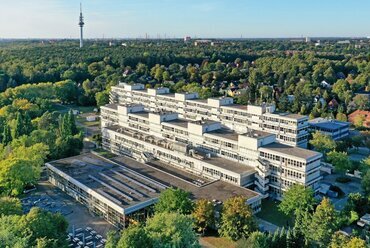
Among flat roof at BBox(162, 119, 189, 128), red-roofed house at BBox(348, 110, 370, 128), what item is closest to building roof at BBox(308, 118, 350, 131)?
red-roofed house at BBox(348, 110, 370, 128)

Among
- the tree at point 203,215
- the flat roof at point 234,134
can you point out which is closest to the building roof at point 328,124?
the flat roof at point 234,134

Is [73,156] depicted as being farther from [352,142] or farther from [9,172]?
[352,142]

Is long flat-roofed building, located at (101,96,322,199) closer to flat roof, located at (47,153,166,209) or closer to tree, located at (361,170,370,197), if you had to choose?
tree, located at (361,170,370,197)

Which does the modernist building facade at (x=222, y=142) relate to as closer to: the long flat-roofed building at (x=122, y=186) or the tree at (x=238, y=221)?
the long flat-roofed building at (x=122, y=186)

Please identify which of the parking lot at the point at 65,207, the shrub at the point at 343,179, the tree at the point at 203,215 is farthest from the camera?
the shrub at the point at 343,179

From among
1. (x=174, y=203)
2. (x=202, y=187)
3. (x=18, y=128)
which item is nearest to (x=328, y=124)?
(x=202, y=187)

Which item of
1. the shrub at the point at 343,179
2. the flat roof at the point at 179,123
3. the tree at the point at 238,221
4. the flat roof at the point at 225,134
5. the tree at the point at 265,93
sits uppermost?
the tree at the point at 265,93

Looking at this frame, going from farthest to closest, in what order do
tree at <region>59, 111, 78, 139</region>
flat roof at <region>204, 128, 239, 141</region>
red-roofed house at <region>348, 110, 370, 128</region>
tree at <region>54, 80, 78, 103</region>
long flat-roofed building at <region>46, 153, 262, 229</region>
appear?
tree at <region>54, 80, 78, 103</region>
red-roofed house at <region>348, 110, 370, 128</region>
tree at <region>59, 111, 78, 139</region>
flat roof at <region>204, 128, 239, 141</region>
long flat-roofed building at <region>46, 153, 262, 229</region>
